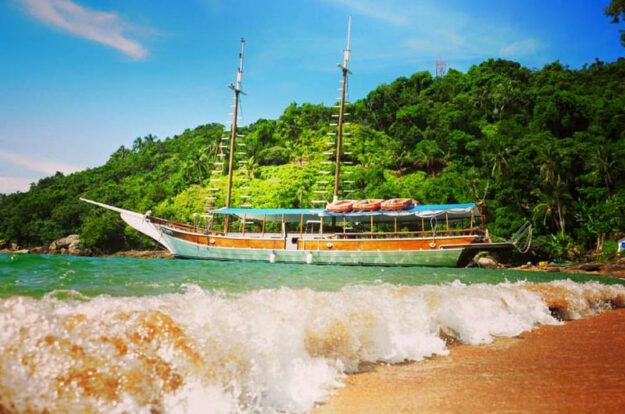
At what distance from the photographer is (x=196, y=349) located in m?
3.00

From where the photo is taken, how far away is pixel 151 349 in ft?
9.47

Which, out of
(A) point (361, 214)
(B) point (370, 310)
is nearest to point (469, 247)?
(A) point (361, 214)

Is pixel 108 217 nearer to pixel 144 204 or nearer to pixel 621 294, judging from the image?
pixel 144 204

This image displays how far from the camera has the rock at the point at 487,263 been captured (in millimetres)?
36312

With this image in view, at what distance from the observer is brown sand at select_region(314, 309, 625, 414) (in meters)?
3.02

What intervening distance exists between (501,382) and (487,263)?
117ft

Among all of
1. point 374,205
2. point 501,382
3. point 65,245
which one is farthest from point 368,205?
point 65,245

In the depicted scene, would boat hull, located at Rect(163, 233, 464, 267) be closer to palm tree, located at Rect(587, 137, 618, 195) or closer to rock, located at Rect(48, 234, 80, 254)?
palm tree, located at Rect(587, 137, 618, 195)

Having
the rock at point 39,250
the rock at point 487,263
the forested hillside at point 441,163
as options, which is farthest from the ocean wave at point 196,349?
the rock at point 39,250

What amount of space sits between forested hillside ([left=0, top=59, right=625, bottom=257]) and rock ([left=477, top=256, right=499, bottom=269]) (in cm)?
527

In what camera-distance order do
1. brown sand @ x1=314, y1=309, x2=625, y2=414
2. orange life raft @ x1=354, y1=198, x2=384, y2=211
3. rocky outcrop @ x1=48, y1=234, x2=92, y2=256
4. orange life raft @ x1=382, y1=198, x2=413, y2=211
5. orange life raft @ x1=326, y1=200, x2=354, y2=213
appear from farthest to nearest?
rocky outcrop @ x1=48, y1=234, x2=92, y2=256, orange life raft @ x1=326, y1=200, x2=354, y2=213, orange life raft @ x1=354, y1=198, x2=384, y2=211, orange life raft @ x1=382, y1=198, x2=413, y2=211, brown sand @ x1=314, y1=309, x2=625, y2=414

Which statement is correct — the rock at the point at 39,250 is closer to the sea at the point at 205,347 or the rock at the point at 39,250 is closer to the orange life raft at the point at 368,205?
the orange life raft at the point at 368,205

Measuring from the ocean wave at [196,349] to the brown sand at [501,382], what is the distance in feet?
0.90

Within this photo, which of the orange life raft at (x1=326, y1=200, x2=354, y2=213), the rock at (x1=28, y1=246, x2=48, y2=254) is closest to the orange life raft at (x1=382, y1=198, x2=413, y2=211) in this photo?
the orange life raft at (x1=326, y1=200, x2=354, y2=213)
